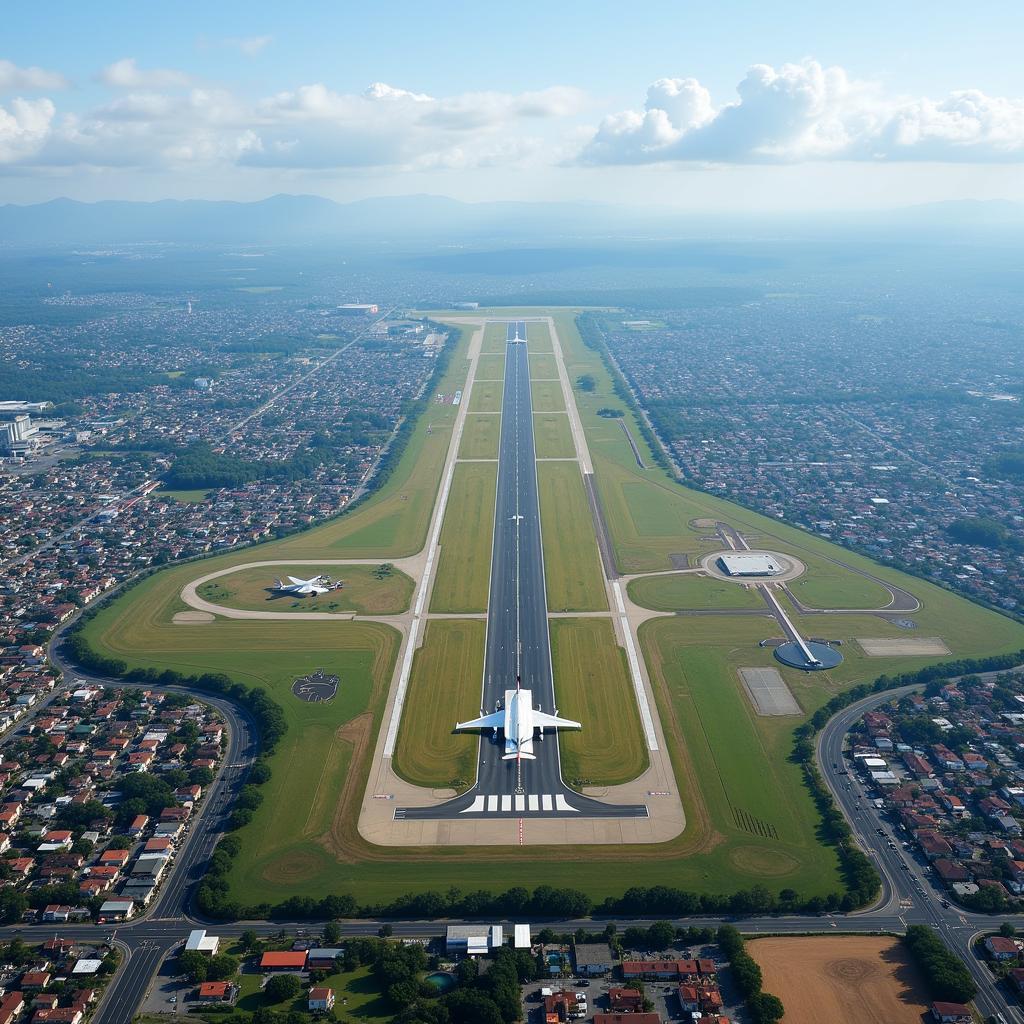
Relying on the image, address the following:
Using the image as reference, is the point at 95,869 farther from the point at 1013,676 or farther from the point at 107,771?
the point at 1013,676

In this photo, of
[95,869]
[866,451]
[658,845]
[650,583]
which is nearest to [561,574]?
[650,583]

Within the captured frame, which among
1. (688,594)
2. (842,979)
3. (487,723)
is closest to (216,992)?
(487,723)

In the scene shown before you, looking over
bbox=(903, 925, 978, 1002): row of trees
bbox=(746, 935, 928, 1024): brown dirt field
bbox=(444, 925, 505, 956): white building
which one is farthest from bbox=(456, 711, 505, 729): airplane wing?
bbox=(903, 925, 978, 1002): row of trees

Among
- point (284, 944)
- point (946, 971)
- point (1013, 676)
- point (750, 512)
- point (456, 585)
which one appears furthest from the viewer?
point (750, 512)

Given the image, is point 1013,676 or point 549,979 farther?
point 1013,676

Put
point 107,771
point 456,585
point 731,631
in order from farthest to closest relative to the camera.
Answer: point 456,585 → point 731,631 → point 107,771

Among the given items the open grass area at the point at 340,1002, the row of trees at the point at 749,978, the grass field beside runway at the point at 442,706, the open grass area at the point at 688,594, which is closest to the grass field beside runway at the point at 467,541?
the grass field beside runway at the point at 442,706
